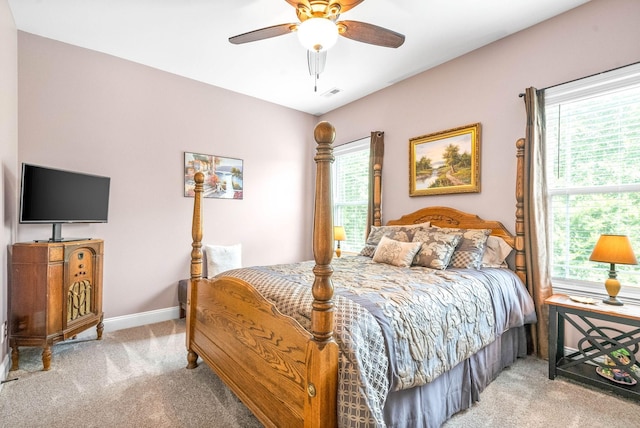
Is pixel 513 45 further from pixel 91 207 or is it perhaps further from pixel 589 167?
pixel 91 207

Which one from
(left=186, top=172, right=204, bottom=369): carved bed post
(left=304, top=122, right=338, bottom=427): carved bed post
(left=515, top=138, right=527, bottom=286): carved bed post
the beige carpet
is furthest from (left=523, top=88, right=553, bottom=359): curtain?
(left=186, top=172, right=204, bottom=369): carved bed post

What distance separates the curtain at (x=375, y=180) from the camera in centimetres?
398

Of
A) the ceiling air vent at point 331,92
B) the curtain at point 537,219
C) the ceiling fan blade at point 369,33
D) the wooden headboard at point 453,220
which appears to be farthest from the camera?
the ceiling air vent at point 331,92

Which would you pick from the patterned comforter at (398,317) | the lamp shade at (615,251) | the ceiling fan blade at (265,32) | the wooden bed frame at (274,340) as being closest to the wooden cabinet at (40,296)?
the wooden bed frame at (274,340)

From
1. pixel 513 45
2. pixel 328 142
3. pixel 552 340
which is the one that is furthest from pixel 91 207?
pixel 513 45

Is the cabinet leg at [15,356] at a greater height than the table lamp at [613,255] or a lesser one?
lesser

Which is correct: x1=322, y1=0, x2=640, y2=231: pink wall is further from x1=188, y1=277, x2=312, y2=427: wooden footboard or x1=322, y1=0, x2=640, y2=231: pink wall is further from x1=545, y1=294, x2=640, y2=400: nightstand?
x1=188, y1=277, x2=312, y2=427: wooden footboard

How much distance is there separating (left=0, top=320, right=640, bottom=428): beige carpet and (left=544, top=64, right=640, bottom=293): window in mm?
896

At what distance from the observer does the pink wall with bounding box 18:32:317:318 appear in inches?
116

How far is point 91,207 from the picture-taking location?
2.89 meters

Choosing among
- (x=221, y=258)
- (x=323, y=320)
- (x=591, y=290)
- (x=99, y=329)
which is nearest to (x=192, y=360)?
(x=99, y=329)

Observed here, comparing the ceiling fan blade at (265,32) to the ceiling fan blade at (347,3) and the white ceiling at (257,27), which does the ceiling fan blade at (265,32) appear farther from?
the white ceiling at (257,27)

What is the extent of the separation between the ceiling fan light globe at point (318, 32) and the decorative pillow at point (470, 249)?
2.00 meters

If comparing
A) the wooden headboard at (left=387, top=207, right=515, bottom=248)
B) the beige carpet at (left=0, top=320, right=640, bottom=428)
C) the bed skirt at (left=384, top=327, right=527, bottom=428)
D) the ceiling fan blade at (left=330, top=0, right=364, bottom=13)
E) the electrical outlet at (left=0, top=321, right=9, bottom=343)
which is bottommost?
the beige carpet at (left=0, top=320, right=640, bottom=428)
